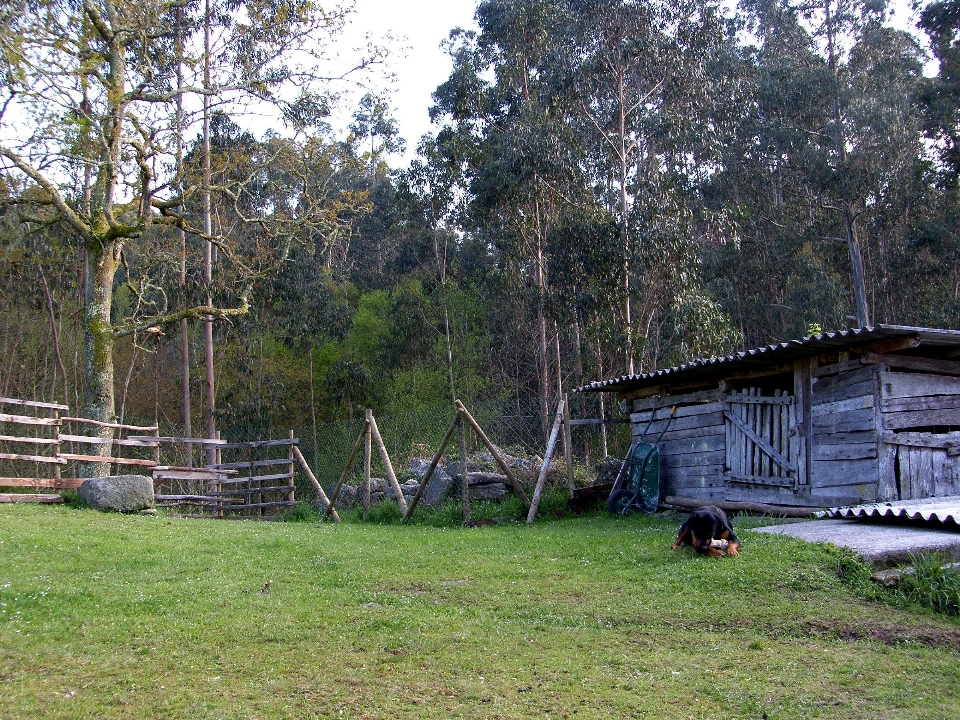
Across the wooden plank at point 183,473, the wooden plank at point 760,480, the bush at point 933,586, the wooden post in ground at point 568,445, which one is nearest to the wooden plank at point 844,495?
the wooden plank at point 760,480

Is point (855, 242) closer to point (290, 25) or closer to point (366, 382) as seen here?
point (366, 382)

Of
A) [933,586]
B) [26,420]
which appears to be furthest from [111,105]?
[933,586]

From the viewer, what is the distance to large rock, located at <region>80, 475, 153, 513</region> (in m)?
15.1

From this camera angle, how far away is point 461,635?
6.98m

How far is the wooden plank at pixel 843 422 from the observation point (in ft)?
38.5

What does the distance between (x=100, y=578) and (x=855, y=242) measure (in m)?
31.0

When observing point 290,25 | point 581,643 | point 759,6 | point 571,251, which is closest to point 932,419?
point 581,643

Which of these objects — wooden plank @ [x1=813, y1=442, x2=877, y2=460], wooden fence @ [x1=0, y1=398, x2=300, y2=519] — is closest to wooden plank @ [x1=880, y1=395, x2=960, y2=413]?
wooden plank @ [x1=813, y1=442, x2=877, y2=460]

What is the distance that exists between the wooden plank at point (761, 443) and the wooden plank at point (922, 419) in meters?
1.62

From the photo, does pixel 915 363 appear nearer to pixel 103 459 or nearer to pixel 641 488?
pixel 641 488

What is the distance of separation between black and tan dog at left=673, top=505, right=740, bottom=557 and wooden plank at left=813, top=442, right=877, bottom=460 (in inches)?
129

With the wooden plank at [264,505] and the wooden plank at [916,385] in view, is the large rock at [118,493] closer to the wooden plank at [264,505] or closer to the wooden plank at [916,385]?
the wooden plank at [264,505]

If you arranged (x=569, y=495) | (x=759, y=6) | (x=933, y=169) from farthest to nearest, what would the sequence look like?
1. (x=759, y=6)
2. (x=933, y=169)
3. (x=569, y=495)

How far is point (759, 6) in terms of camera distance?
4044cm
